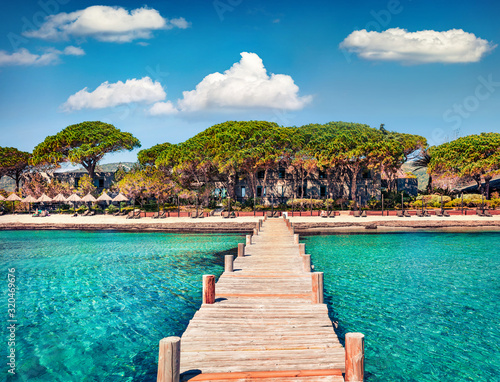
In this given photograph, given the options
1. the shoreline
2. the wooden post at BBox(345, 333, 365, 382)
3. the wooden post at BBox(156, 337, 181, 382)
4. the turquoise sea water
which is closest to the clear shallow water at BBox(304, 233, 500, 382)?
the turquoise sea water

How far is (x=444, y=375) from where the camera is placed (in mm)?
7578

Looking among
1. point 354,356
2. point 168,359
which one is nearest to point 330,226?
point 354,356

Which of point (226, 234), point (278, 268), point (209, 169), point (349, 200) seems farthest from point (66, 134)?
point (278, 268)

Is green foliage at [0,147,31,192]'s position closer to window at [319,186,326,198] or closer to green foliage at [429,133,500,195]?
window at [319,186,326,198]

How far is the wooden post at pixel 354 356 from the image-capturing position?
5113 mm

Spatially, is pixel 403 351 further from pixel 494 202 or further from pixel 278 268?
pixel 494 202

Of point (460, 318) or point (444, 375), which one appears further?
point (460, 318)

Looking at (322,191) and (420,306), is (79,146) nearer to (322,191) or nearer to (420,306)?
(322,191)

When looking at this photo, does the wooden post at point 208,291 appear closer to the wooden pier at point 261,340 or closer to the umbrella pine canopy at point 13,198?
the wooden pier at point 261,340

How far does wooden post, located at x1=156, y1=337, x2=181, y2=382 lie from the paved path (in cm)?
53

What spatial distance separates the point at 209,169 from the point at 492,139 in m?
36.5

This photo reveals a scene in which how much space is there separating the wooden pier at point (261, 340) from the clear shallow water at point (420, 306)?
1.70 metres

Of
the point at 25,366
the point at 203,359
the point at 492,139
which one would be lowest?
the point at 25,366

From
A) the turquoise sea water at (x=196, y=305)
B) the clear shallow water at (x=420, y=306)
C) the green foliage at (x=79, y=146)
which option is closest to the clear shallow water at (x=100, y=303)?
the turquoise sea water at (x=196, y=305)
